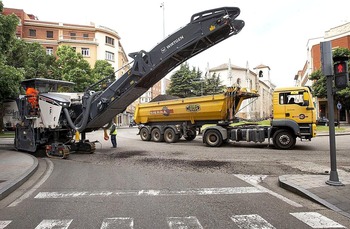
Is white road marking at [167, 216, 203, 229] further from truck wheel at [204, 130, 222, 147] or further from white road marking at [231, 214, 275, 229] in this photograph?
truck wheel at [204, 130, 222, 147]

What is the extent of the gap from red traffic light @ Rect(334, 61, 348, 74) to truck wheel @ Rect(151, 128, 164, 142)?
12.6 meters

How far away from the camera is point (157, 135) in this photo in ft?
58.0

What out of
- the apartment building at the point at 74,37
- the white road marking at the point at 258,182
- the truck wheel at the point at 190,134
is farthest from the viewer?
the apartment building at the point at 74,37

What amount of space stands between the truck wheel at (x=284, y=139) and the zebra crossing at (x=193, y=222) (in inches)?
347

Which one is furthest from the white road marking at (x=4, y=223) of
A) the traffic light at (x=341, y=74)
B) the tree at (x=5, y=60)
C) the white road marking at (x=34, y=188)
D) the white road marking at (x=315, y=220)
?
the tree at (x=5, y=60)

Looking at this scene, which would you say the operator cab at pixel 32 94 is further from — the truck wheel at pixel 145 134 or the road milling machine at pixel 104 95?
the truck wheel at pixel 145 134

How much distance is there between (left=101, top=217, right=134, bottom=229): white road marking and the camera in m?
3.90

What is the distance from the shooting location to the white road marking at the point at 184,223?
12.7 ft

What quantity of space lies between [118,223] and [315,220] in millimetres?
3083

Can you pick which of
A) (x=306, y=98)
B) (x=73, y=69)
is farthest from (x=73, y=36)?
(x=306, y=98)

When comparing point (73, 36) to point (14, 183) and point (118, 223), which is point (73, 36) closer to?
point (14, 183)

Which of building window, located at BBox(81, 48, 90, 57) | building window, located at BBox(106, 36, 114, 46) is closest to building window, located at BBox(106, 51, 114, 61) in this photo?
building window, located at BBox(106, 36, 114, 46)

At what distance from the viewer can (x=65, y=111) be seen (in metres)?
11.1

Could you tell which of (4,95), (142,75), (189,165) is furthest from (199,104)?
(4,95)
